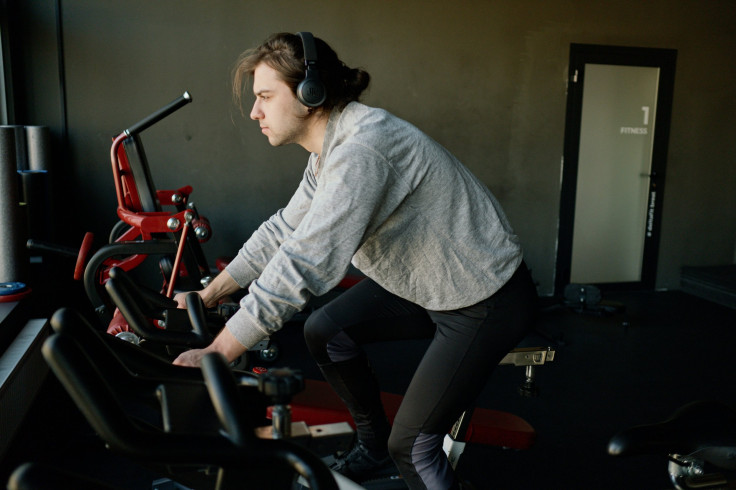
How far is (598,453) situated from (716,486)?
1.37 m

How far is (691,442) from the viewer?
129cm

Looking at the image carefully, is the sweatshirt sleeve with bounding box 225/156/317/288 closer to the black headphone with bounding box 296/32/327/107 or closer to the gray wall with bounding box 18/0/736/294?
the black headphone with bounding box 296/32/327/107

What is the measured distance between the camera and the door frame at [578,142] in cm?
510

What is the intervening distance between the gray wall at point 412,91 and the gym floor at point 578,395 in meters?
0.96

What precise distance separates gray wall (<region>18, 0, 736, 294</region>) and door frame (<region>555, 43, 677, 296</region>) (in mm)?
73

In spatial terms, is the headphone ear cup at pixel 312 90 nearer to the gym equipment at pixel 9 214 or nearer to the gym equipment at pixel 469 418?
the gym equipment at pixel 469 418

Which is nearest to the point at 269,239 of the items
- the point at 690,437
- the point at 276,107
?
the point at 276,107

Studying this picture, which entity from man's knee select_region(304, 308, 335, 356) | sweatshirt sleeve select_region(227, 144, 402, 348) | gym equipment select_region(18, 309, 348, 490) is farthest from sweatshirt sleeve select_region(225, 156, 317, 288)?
gym equipment select_region(18, 309, 348, 490)

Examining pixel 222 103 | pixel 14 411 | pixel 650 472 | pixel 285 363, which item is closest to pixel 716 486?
pixel 650 472

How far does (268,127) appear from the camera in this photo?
61.9 inches

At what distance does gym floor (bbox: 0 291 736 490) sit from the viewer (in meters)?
2.49

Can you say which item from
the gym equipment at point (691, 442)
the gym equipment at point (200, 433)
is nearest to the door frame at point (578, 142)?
the gym equipment at point (691, 442)

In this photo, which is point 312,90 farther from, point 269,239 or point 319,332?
point 319,332

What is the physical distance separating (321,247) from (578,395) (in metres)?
2.45
